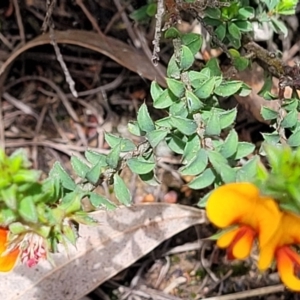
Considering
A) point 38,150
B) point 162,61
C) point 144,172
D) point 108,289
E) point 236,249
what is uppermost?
point 236,249

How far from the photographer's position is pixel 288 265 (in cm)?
114

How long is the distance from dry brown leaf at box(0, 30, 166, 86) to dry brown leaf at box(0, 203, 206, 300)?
0.49 meters


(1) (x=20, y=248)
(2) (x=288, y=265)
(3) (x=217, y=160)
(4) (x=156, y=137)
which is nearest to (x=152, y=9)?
(4) (x=156, y=137)

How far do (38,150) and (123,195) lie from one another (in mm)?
920

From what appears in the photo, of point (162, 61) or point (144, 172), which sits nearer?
point (144, 172)

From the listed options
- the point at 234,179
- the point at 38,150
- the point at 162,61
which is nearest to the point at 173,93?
the point at 234,179

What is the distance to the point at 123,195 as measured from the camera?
1.52 metres

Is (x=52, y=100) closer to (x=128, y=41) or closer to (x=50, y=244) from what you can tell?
(x=128, y=41)

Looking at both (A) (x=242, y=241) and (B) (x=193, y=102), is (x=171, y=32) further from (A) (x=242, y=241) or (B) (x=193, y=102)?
(A) (x=242, y=241)

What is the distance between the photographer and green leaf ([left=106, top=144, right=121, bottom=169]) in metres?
1.50

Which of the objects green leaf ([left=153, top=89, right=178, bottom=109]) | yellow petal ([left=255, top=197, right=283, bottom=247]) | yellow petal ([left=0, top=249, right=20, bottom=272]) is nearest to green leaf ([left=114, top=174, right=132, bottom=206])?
green leaf ([left=153, top=89, right=178, bottom=109])

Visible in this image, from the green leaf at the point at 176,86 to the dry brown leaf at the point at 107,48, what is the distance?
687 millimetres

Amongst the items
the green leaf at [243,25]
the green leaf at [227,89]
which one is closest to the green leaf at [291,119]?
the green leaf at [227,89]

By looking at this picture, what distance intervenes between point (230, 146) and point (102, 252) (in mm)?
800
